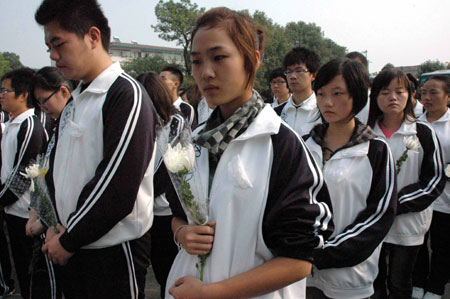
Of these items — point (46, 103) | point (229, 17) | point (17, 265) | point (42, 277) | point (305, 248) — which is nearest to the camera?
point (305, 248)

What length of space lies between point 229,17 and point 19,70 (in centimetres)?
352

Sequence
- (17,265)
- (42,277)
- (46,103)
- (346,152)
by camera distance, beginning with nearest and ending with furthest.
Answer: (346,152) < (42,277) < (46,103) < (17,265)

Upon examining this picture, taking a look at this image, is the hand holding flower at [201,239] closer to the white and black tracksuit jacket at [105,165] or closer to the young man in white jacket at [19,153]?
the white and black tracksuit jacket at [105,165]

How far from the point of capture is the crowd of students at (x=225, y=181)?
116cm

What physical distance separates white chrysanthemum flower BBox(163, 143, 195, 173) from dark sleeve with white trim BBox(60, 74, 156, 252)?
0.65 meters

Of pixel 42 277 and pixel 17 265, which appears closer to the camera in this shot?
pixel 42 277

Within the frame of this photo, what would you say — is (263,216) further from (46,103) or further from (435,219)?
(435,219)

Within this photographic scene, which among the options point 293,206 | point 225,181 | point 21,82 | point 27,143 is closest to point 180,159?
point 225,181

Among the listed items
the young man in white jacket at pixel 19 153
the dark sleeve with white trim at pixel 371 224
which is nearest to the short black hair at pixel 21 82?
the young man in white jacket at pixel 19 153

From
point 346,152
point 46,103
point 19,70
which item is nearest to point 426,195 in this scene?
point 346,152

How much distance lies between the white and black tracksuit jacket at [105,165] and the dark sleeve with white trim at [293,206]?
2.87 feet

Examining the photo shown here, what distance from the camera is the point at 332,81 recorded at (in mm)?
2178

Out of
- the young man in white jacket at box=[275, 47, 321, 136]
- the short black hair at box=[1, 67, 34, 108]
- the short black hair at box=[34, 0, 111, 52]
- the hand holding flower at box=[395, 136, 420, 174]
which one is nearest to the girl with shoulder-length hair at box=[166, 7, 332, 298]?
the short black hair at box=[34, 0, 111, 52]

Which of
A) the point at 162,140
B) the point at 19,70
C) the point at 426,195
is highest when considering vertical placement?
the point at 19,70
